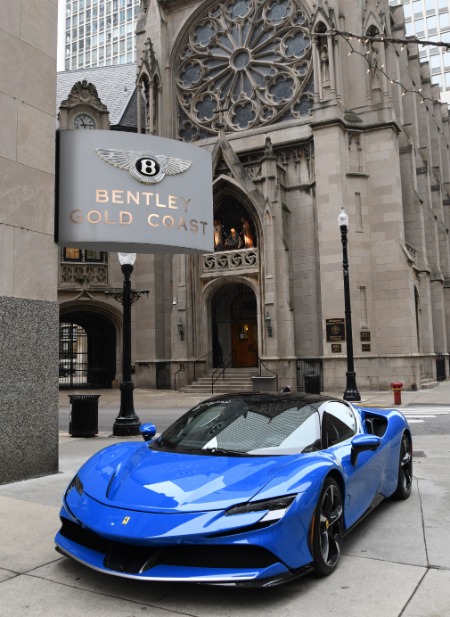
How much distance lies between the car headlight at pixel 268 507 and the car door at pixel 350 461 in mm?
972

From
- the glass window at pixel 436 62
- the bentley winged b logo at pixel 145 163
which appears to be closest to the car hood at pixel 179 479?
the bentley winged b logo at pixel 145 163

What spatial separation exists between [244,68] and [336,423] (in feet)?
91.8

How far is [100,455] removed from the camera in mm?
4828

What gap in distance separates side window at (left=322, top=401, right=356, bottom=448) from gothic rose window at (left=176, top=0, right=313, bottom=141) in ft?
81.3

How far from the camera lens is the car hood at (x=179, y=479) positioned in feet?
11.7

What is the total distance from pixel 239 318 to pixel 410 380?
30.6 ft

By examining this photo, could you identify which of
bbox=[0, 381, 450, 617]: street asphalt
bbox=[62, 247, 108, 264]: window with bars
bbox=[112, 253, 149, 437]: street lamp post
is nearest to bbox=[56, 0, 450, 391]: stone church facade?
bbox=[62, 247, 108, 264]: window with bars

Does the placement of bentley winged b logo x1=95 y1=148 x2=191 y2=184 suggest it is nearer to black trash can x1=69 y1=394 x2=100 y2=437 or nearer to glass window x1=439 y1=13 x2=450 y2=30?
black trash can x1=69 y1=394 x2=100 y2=437

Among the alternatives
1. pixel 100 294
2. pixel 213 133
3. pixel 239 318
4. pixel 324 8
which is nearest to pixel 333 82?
pixel 324 8

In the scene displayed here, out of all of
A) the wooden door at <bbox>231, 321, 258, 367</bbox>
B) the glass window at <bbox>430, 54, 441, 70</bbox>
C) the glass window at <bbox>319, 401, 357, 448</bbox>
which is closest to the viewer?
the glass window at <bbox>319, 401, 357, 448</bbox>

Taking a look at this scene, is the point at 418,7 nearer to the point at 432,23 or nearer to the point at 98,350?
the point at 432,23

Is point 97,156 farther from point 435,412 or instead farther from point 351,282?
point 351,282

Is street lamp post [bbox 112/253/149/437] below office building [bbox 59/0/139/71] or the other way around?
below

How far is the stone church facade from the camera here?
2375cm
